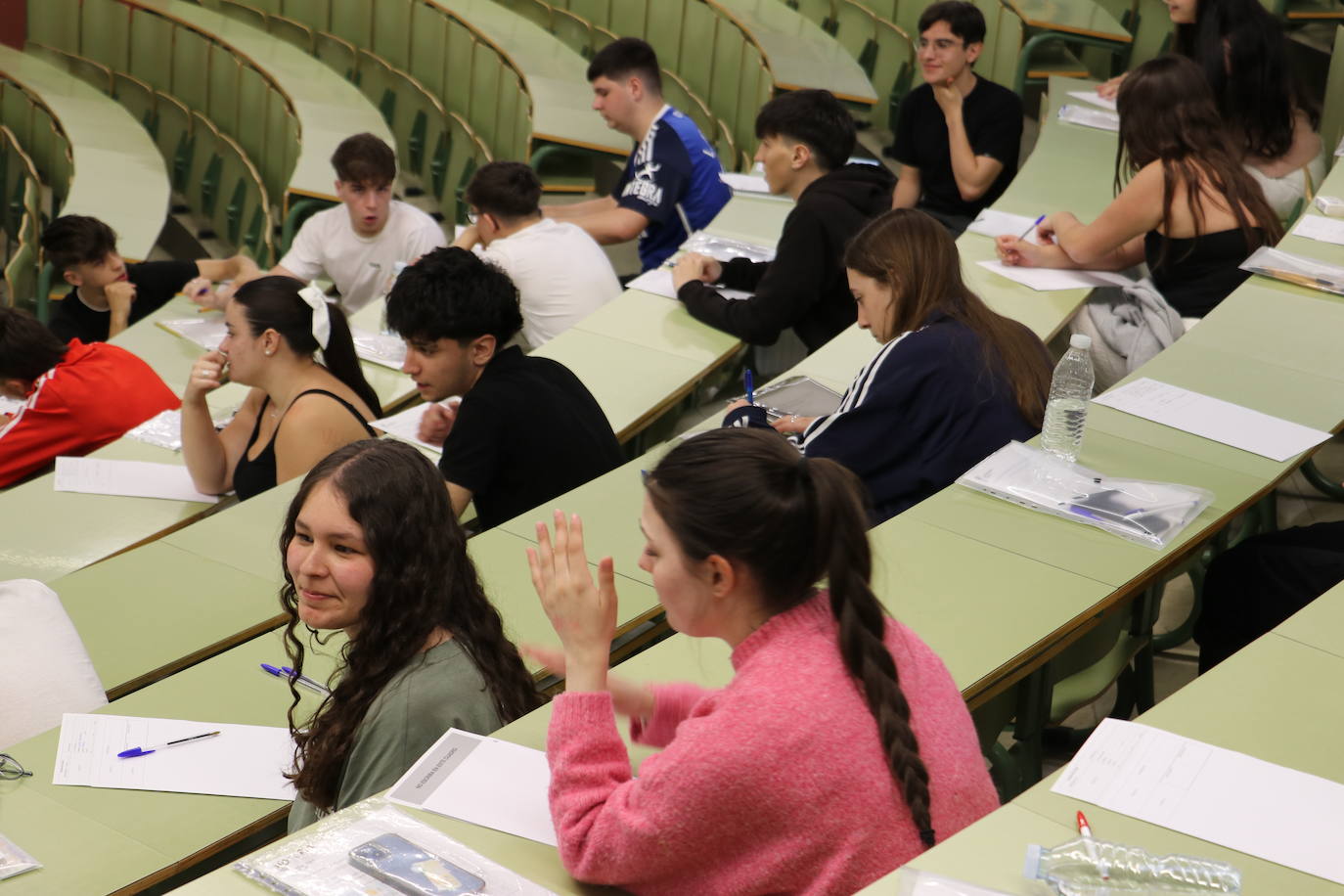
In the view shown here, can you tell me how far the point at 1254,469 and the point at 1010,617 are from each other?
32.2 inches

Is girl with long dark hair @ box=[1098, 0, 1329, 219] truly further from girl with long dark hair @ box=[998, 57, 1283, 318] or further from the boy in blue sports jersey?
the boy in blue sports jersey

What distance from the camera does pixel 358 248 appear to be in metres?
5.39

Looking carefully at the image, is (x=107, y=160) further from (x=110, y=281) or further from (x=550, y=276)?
(x=550, y=276)

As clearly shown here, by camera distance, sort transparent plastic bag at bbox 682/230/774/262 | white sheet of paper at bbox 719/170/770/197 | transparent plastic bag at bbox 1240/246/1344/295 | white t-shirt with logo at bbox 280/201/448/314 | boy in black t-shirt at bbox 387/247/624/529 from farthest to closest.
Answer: white t-shirt with logo at bbox 280/201/448/314 → white sheet of paper at bbox 719/170/770/197 → transparent plastic bag at bbox 682/230/774/262 → transparent plastic bag at bbox 1240/246/1344/295 → boy in black t-shirt at bbox 387/247/624/529

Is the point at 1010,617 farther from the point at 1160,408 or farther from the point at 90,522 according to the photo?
the point at 90,522

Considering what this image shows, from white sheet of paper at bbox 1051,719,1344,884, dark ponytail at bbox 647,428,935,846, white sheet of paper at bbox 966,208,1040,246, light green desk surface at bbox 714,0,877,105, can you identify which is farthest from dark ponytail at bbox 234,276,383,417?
light green desk surface at bbox 714,0,877,105

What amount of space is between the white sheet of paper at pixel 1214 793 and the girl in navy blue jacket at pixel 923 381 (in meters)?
1.02

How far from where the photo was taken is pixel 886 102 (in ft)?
21.7

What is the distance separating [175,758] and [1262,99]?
3.78 m

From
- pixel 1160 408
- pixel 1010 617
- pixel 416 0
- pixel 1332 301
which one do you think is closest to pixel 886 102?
pixel 416 0

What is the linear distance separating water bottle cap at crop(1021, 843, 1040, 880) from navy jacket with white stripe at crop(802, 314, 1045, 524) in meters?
1.31

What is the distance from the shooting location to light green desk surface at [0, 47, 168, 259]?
239 inches

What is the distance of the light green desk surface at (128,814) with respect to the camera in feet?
6.36

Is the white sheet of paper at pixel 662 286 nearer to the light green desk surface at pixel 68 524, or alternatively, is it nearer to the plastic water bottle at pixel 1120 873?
the light green desk surface at pixel 68 524
